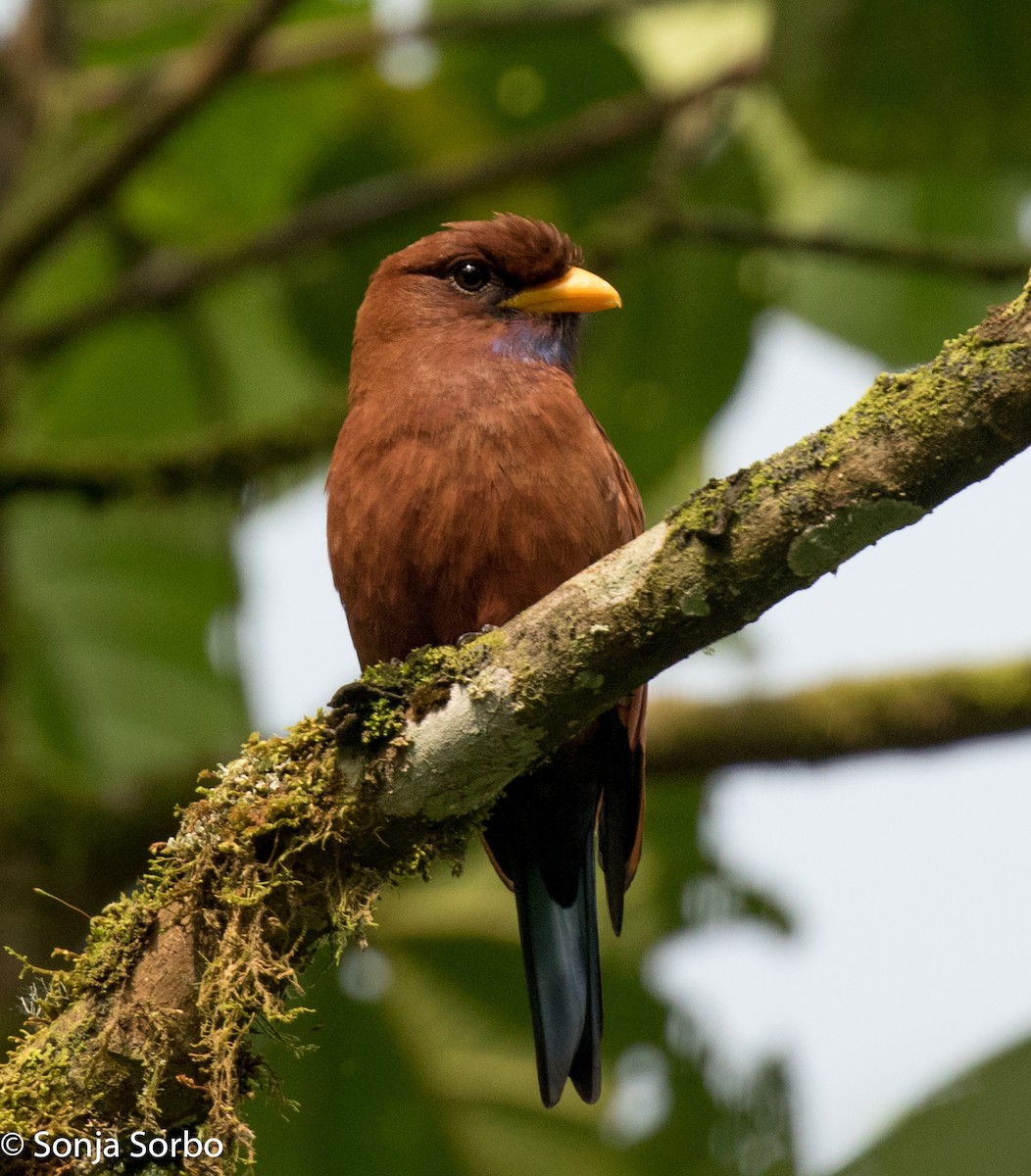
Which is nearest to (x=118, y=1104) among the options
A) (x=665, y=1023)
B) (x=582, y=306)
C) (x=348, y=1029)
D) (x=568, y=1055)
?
(x=568, y=1055)

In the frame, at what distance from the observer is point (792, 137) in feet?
18.4

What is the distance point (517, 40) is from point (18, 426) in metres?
2.22

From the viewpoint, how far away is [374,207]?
5547 mm

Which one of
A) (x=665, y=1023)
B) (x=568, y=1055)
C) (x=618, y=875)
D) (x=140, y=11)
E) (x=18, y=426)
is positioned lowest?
(x=568, y=1055)

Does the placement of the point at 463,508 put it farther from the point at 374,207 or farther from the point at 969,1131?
the point at 374,207

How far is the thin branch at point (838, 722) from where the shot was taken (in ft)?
14.5

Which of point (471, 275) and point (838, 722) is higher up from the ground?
point (471, 275)

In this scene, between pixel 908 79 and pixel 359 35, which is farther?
pixel 359 35

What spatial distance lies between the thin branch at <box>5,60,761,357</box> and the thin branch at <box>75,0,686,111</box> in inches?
13.4

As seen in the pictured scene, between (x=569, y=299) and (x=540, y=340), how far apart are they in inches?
5.4

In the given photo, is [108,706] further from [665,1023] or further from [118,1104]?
[118,1104]

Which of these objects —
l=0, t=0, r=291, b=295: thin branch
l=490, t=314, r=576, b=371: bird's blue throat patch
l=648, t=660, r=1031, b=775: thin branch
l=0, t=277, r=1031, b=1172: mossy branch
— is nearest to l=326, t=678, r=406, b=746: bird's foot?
l=0, t=277, r=1031, b=1172: mossy branch

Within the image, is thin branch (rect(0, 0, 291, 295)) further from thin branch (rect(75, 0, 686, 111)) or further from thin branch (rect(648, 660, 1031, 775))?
thin branch (rect(648, 660, 1031, 775))

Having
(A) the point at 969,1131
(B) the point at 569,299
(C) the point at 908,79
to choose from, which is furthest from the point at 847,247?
(A) the point at 969,1131
